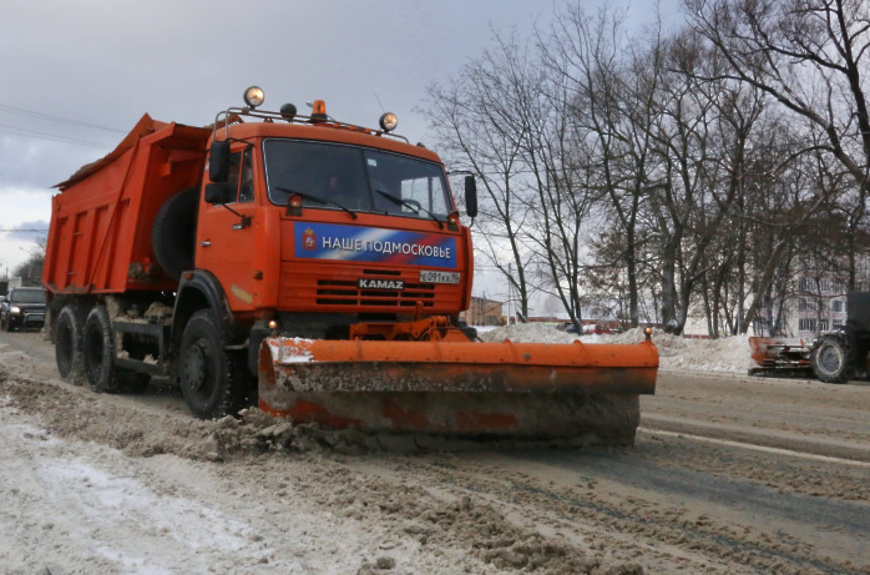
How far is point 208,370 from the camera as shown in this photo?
7191 mm

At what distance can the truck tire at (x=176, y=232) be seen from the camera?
8516 mm

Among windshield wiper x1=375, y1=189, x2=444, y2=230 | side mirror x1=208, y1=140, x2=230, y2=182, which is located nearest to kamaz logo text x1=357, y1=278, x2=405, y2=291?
windshield wiper x1=375, y1=189, x2=444, y2=230

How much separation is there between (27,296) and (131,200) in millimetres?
23825

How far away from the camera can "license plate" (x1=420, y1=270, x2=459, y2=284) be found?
24.0ft

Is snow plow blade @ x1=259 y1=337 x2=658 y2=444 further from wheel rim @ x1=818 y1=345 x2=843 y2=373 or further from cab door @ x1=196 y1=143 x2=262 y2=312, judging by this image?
wheel rim @ x1=818 y1=345 x2=843 y2=373

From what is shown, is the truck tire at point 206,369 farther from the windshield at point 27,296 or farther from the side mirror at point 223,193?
the windshield at point 27,296

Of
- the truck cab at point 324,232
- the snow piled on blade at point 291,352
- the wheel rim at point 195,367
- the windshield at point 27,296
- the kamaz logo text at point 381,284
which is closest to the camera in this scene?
the snow piled on blade at point 291,352

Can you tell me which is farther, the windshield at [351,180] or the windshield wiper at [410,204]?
the windshield wiper at [410,204]

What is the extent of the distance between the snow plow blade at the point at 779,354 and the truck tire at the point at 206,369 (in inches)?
448

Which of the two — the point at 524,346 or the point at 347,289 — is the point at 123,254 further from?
the point at 524,346

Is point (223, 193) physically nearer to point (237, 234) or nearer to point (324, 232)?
point (237, 234)

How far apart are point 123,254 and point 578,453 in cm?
566

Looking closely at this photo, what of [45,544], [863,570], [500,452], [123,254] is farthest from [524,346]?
[123,254]

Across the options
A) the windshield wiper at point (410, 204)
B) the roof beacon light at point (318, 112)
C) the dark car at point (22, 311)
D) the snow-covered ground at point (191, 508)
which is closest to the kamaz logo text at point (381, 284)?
the windshield wiper at point (410, 204)
